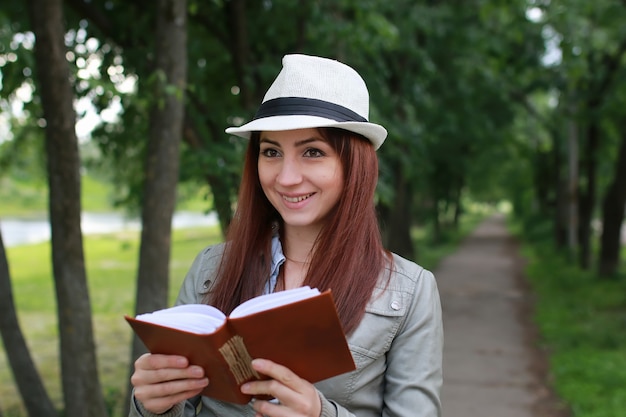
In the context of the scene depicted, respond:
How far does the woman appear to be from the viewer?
68.2 inches

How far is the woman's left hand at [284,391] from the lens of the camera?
57.1 inches

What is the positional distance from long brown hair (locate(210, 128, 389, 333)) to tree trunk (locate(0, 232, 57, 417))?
2251 mm

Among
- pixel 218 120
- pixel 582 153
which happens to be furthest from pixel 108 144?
pixel 582 153

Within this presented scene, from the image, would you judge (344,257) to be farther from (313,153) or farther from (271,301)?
(271,301)

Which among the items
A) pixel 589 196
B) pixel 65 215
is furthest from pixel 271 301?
pixel 589 196

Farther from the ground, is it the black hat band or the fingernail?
the black hat band

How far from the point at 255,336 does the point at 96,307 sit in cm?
1165

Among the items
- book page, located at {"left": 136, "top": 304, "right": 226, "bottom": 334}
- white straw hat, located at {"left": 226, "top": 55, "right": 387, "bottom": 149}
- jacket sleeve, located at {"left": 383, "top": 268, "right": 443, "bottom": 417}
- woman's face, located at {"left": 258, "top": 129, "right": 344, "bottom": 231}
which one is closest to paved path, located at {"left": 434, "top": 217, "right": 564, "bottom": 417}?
jacket sleeve, located at {"left": 383, "top": 268, "right": 443, "bottom": 417}

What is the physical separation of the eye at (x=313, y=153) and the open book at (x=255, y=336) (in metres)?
0.48

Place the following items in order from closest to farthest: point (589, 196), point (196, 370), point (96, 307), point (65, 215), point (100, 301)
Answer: point (196, 370) → point (65, 215) → point (96, 307) → point (100, 301) → point (589, 196)

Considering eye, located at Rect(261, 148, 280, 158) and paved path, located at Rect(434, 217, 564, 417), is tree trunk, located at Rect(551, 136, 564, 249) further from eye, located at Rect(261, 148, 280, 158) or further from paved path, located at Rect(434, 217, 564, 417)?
eye, located at Rect(261, 148, 280, 158)

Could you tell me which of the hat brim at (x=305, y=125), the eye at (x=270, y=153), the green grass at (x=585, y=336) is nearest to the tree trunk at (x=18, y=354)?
the eye at (x=270, y=153)

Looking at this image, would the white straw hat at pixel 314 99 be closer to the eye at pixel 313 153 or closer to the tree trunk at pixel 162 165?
the eye at pixel 313 153

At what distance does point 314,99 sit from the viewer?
5.72 ft
